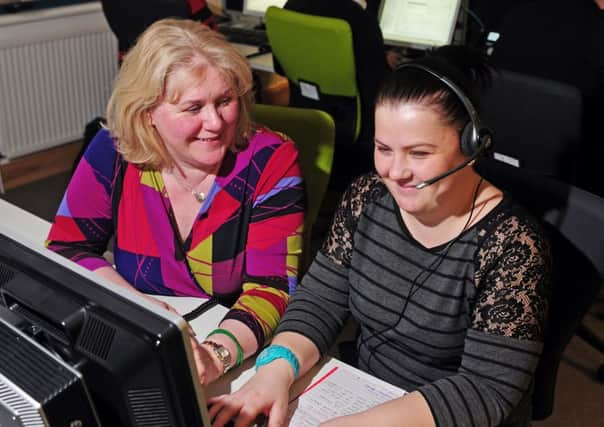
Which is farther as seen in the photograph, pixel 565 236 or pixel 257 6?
pixel 257 6

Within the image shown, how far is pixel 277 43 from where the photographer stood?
111 inches

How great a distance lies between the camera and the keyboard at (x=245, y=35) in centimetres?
350

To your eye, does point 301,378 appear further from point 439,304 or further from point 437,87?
point 437,87

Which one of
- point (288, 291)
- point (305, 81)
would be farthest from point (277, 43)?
point (288, 291)

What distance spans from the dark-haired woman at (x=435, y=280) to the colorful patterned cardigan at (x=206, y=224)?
18cm

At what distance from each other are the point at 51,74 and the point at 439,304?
121 inches

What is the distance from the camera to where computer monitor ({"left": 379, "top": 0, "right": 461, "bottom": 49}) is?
3174 mm

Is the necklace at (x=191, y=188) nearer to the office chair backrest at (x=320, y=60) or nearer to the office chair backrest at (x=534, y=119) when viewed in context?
the office chair backrest at (x=534, y=119)

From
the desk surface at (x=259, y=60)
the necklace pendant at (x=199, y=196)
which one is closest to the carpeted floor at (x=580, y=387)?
the necklace pendant at (x=199, y=196)

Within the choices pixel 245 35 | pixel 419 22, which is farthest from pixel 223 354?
pixel 245 35

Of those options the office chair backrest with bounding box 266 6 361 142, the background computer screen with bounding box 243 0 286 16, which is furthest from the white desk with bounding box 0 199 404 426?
the background computer screen with bounding box 243 0 286 16

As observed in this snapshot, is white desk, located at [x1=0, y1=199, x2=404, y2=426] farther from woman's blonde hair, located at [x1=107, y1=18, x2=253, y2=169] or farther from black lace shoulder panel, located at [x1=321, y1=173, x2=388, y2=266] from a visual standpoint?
woman's blonde hair, located at [x1=107, y1=18, x2=253, y2=169]

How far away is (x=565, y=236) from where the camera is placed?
1198mm

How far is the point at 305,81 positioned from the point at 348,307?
167 centimetres
